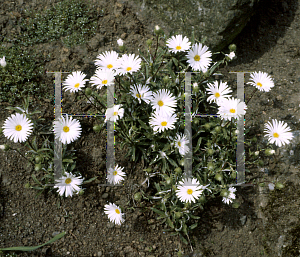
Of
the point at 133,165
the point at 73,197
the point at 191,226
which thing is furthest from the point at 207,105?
the point at 73,197

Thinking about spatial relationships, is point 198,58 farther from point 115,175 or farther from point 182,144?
point 115,175

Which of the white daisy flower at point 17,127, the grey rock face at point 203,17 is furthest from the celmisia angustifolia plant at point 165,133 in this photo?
the grey rock face at point 203,17

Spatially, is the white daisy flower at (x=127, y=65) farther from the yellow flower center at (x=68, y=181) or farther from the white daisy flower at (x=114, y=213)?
the white daisy flower at (x=114, y=213)

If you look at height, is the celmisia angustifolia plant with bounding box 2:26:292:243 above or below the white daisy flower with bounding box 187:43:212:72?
below

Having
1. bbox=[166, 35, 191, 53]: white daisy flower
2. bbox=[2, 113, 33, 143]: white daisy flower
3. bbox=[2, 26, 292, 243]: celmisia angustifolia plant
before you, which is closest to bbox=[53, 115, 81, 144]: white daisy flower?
bbox=[2, 26, 292, 243]: celmisia angustifolia plant

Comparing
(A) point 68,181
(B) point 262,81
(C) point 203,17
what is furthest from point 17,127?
(B) point 262,81

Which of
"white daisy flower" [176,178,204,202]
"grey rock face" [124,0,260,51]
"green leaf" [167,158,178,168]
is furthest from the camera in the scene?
"grey rock face" [124,0,260,51]
